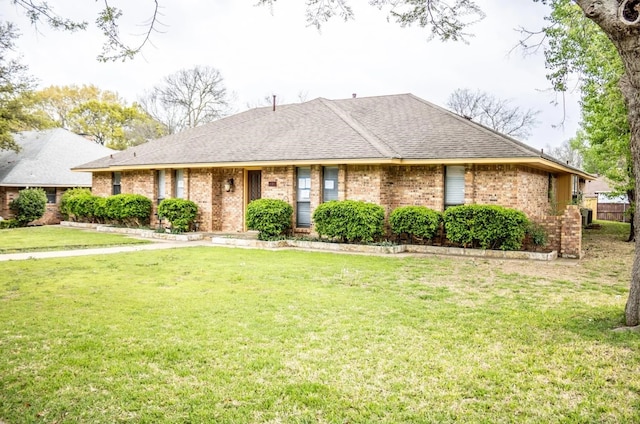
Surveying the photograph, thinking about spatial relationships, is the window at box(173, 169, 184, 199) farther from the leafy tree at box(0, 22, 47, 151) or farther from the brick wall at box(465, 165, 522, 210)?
the brick wall at box(465, 165, 522, 210)

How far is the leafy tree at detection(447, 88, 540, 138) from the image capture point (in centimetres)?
4081

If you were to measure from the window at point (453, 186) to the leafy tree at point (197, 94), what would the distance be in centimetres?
2987

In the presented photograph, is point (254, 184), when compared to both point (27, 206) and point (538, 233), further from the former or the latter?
point (27, 206)

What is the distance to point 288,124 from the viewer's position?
1788cm

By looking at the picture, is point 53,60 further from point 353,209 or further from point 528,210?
point 528,210

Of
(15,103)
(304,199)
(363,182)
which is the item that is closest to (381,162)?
(363,182)

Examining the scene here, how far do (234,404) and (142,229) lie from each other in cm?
1544

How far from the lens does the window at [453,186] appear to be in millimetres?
13242

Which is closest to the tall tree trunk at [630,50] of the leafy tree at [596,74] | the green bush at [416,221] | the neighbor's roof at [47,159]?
the leafy tree at [596,74]

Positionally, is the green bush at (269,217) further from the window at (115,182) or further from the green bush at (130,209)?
the window at (115,182)

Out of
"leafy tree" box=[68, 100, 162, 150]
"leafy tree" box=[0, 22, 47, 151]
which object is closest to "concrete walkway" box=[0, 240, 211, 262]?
"leafy tree" box=[0, 22, 47, 151]

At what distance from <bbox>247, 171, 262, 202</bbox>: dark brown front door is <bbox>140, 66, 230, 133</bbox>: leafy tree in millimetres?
24199

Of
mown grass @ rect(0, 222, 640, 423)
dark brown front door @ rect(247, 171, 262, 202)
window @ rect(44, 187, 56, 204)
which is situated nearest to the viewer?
mown grass @ rect(0, 222, 640, 423)

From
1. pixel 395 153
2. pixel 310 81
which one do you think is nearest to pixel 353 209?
pixel 395 153
